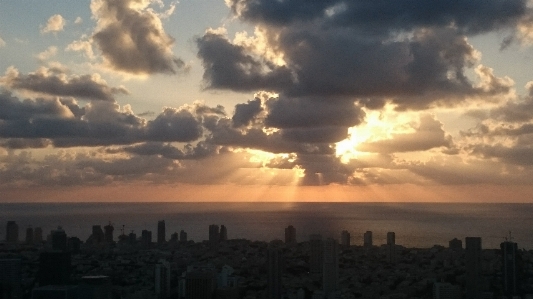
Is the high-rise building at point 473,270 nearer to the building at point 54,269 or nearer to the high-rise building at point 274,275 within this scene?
the high-rise building at point 274,275

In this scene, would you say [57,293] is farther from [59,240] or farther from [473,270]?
[59,240]

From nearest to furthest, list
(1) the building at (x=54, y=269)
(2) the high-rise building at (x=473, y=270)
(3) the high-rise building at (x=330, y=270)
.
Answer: (2) the high-rise building at (x=473, y=270) < (1) the building at (x=54, y=269) < (3) the high-rise building at (x=330, y=270)

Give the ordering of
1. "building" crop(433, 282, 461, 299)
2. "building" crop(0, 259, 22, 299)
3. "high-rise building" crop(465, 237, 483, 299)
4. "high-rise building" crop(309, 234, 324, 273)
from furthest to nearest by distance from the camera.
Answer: "high-rise building" crop(309, 234, 324, 273) < "high-rise building" crop(465, 237, 483, 299) < "building" crop(433, 282, 461, 299) < "building" crop(0, 259, 22, 299)

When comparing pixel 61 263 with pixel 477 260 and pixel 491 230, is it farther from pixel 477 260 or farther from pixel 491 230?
pixel 491 230

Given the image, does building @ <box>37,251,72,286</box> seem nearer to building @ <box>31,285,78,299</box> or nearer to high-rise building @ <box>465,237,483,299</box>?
building @ <box>31,285,78,299</box>

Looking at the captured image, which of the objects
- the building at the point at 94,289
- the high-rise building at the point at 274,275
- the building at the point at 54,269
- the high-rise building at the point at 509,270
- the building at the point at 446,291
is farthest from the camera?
the high-rise building at the point at 509,270

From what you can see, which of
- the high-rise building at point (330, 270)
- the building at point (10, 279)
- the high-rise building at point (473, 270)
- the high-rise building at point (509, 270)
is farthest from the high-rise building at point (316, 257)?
the building at point (10, 279)

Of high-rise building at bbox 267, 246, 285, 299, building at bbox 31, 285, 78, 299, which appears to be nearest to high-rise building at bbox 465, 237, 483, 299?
high-rise building at bbox 267, 246, 285, 299

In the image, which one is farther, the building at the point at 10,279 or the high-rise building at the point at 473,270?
the high-rise building at the point at 473,270
